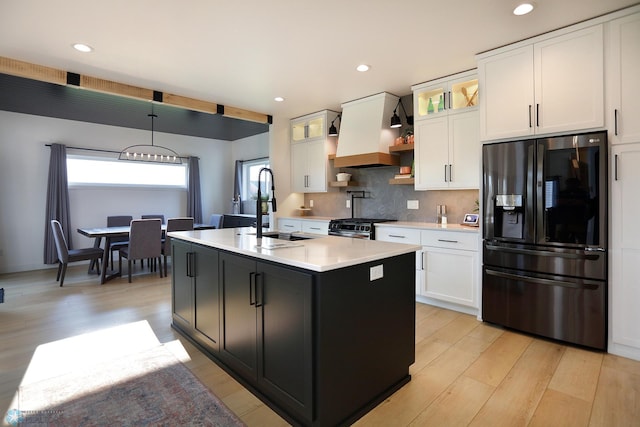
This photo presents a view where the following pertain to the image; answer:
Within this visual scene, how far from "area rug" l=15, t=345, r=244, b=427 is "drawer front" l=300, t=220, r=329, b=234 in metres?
2.76

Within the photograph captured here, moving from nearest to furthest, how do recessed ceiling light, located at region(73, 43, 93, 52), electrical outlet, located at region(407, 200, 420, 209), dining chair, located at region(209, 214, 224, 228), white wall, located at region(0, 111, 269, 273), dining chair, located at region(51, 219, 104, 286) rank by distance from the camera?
recessed ceiling light, located at region(73, 43, 93, 52) → electrical outlet, located at region(407, 200, 420, 209) → dining chair, located at region(51, 219, 104, 286) → white wall, located at region(0, 111, 269, 273) → dining chair, located at region(209, 214, 224, 228)

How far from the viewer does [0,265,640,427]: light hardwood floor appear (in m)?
1.83

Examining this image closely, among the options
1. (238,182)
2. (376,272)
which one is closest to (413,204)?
(376,272)

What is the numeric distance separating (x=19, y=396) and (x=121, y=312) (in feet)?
5.01

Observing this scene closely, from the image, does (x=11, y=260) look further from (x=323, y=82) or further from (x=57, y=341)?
(x=323, y=82)

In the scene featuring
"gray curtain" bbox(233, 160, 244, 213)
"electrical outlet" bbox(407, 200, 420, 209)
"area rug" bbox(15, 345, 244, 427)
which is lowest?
"area rug" bbox(15, 345, 244, 427)

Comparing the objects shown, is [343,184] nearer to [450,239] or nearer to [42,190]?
[450,239]

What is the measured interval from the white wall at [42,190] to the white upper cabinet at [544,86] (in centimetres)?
509

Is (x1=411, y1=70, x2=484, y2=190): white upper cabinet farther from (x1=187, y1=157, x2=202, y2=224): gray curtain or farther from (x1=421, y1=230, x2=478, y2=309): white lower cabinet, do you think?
(x1=187, y1=157, x2=202, y2=224): gray curtain

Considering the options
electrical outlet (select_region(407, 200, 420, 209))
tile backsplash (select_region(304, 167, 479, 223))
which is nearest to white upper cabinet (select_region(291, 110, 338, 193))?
tile backsplash (select_region(304, 167, 479, 223))

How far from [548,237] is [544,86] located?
129 cm

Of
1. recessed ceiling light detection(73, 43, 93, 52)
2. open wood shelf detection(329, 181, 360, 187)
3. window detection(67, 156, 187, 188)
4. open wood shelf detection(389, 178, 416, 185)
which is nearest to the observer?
recessed ceiling light detection(73, 43, 93, 52)

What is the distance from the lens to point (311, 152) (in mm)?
5289

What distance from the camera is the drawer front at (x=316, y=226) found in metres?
4.78
